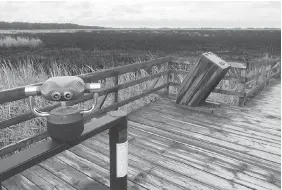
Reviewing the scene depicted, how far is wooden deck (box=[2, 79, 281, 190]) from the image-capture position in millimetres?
2957

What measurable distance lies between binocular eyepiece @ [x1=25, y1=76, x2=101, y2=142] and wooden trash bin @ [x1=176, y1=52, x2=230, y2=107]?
3750mm

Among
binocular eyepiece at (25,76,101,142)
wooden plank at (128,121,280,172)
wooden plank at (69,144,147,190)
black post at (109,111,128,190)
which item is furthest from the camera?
wooden plank at (128,121,280,172)

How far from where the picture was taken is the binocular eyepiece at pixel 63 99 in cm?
156

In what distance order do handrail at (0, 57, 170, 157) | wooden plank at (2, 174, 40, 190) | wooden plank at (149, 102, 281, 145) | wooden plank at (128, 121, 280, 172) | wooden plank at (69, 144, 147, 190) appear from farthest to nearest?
wooden plank at (149, 102, 281, 145)
wooden plank at (128, 121, 280, 172)
wooden plank at (69, 144, 147, 190)
handrail at (0, 57, 170, 157)
wooden plank at (2, 174, 40, 190)

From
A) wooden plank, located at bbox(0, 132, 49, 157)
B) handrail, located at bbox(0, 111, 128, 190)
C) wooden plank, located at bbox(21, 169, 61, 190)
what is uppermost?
handrail, located at bbox(0, 111, 128, 190)

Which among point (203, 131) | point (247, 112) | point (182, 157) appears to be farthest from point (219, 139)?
point (247, 112)

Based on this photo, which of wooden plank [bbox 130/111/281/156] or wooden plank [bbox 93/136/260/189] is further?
wooden plank [bbox 130/111/281/156]

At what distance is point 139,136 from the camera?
4.16 meters

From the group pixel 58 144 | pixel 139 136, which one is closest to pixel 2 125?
pixel 58 144

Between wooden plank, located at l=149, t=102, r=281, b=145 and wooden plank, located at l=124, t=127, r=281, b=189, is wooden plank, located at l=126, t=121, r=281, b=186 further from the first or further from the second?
wooden plank, located at l=149, t=102, r=281, b=145

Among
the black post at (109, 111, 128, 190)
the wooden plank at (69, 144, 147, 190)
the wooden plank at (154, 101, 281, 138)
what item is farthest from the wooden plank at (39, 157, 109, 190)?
the wooden plank at (154, 101, 281, 138)

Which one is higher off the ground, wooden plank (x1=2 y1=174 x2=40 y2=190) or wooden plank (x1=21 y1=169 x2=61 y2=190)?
wooden plank (x1=21 y1=169 x2=61 y2=190)

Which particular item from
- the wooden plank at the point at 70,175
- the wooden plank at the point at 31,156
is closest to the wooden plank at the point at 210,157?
the wooden plank at the point at 70,175

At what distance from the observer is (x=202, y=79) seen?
5242 millimetres
